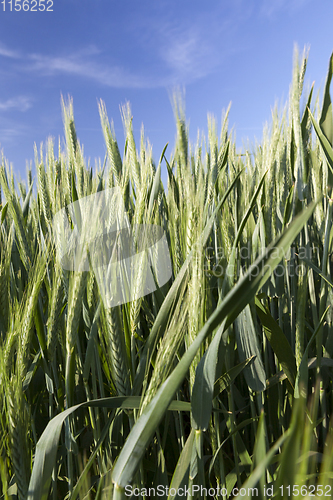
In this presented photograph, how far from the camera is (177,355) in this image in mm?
743

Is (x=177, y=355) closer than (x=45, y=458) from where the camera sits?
No

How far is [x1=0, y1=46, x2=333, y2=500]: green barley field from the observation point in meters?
0.39

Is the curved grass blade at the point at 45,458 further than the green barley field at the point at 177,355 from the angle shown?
Yes

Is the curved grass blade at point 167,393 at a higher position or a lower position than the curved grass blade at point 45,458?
higher

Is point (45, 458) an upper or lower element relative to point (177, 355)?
lower

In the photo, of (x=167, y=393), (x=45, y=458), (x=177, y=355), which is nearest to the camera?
(x=167, y=393)

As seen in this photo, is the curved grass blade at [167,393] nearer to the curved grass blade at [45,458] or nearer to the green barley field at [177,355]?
the green barley field at [177,355]

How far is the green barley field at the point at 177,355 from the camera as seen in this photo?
39 centimetres

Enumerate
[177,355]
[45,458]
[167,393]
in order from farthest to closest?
[177,355] < [45,458] < [167,393]

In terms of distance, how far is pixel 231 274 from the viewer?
58 cm

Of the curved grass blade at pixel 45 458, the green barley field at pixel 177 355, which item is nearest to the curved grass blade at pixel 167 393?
the green barley field at pixel 177 355

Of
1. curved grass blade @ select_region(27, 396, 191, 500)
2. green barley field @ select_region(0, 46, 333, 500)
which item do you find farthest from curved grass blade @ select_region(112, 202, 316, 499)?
curved grass blade @ select_region(27, 396, 191, 500)

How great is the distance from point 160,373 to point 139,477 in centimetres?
33

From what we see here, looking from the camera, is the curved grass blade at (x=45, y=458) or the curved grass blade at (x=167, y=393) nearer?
the curved grass blade at (x=167, y=393)
